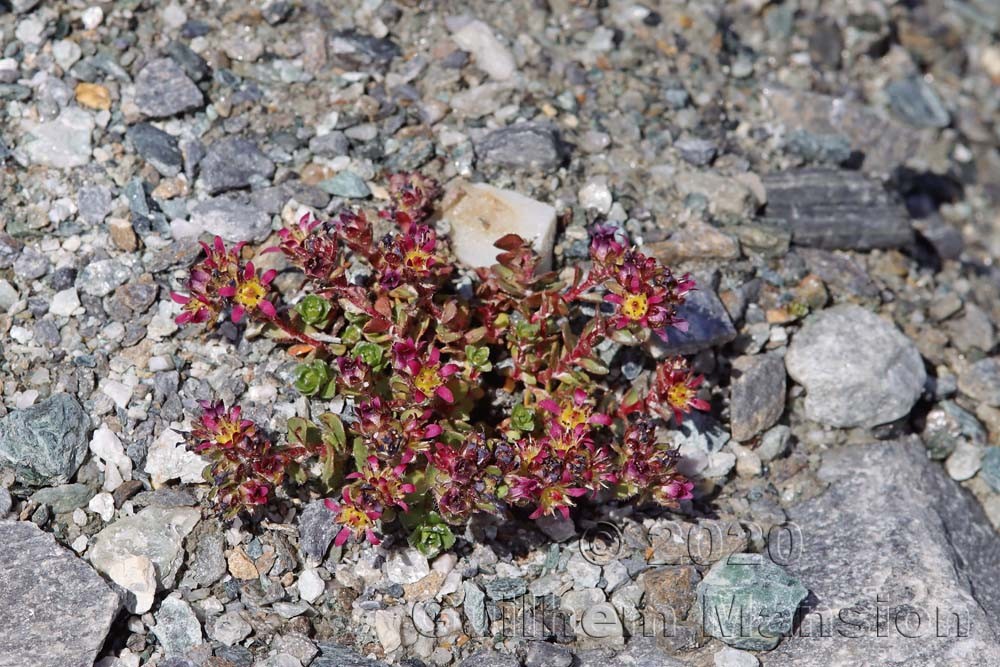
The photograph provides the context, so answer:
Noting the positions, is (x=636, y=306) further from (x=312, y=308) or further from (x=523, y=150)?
(x=312, y=308)

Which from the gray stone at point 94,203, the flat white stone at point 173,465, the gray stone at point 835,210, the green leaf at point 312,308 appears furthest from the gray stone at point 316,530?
the gray stone at point 835,210

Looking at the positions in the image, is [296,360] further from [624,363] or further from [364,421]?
[624,363]

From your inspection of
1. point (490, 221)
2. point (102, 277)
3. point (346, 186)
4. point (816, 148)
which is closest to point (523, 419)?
point (490, 221)

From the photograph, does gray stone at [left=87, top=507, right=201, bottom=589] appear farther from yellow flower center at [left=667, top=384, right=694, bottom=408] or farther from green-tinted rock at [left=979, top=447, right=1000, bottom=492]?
green-tinted rock at [left=979, top=447, right=1000, bottom=492]

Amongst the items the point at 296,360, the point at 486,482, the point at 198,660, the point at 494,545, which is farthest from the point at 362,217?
the point at 198,660

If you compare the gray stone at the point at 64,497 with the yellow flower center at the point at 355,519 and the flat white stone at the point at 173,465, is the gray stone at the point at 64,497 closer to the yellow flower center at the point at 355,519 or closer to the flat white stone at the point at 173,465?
the flat white stone at the point at 173,465

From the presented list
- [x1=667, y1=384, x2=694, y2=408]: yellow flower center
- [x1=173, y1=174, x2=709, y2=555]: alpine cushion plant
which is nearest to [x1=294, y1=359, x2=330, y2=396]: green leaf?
[x1=173, y1=174, x2=709, y2=555]: alpine cushion plant
